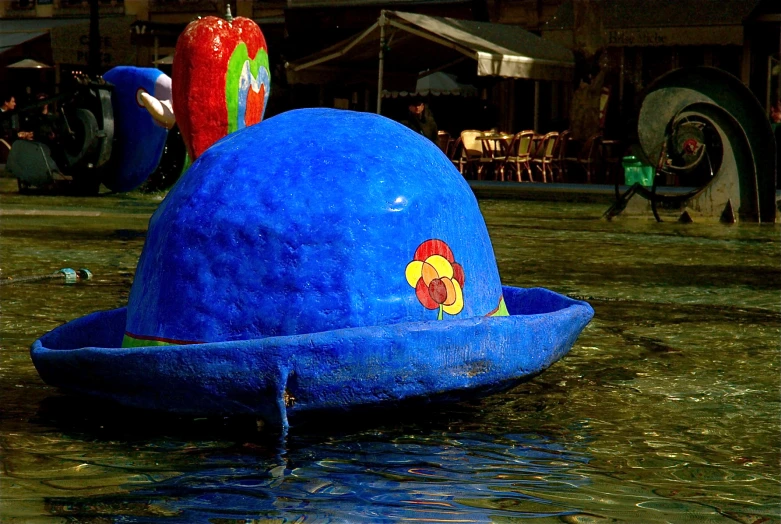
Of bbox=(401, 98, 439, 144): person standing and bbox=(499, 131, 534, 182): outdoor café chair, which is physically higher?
bbox=(401, 98, 439, 144): person standing

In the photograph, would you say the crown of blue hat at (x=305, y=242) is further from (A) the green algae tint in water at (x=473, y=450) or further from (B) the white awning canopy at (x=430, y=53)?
(B) the white awning canopy at (x=430, y=53)

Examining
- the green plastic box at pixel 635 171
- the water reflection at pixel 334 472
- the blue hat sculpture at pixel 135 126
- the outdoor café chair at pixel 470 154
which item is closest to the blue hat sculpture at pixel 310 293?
the water reflection at pixel 334 472

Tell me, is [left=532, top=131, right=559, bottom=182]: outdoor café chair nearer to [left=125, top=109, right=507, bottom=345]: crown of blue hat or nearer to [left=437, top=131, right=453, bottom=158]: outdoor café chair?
[left=437, top=131, right=453, bottom=158]: outdoor café chair

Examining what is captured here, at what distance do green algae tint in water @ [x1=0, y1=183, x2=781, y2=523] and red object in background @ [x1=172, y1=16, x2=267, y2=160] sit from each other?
4818mm

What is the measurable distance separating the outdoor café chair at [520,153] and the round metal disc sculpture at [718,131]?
924 centimetres

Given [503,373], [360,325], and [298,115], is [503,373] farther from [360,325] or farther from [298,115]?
[298,115]

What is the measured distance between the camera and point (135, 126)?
18.5 m

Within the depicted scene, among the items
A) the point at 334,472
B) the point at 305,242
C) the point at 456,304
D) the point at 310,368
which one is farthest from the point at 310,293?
the point at 334,472

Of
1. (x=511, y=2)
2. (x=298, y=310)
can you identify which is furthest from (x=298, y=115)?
(x=511, y=2)

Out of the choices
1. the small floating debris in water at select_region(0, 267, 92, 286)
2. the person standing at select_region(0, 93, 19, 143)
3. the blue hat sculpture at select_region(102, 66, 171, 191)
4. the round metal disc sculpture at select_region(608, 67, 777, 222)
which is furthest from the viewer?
the person standing at select_region(0, 93, 19, 143)

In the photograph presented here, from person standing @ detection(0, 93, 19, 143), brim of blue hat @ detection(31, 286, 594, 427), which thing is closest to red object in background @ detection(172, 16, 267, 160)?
person standing @ detection(0, 93, 19, 143)

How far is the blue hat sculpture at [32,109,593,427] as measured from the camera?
419cm

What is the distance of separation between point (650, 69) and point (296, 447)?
76.8ft

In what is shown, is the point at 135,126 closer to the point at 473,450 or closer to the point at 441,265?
the point at 441,265
